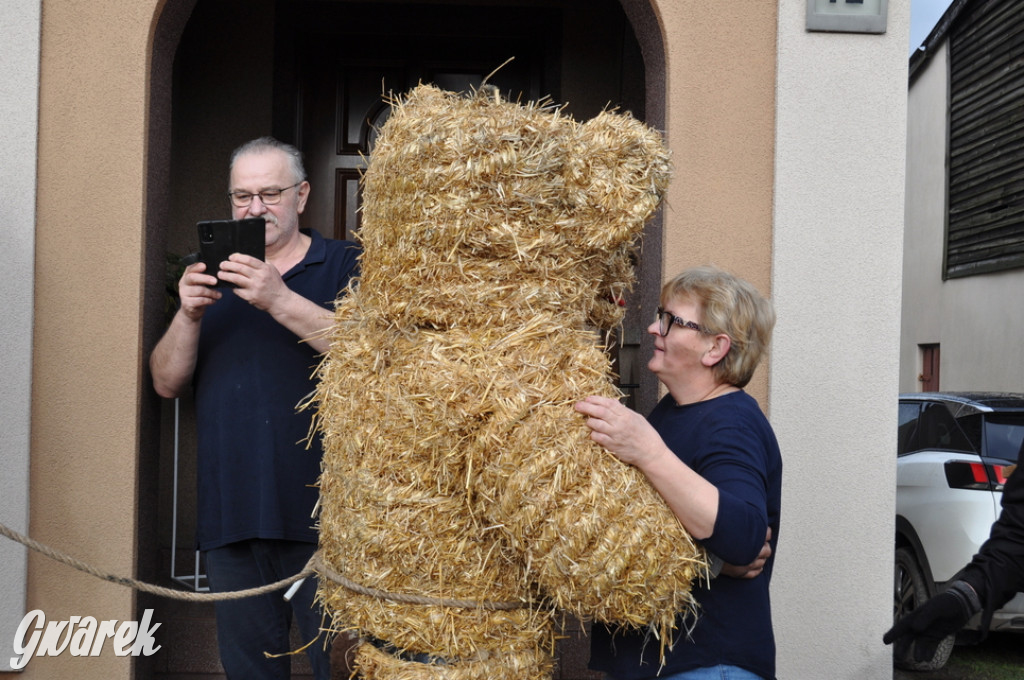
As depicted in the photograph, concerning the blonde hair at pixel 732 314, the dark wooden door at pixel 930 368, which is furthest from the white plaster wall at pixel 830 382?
the dark wooden door at pixel 930 368

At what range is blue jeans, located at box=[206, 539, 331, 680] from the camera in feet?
10.5

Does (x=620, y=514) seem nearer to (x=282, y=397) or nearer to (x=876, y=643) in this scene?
(x=282, y=397)

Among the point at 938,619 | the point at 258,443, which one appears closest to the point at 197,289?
the point at 258,443

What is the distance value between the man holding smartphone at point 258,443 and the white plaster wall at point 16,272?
3.46 ft

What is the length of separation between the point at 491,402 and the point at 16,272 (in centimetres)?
285

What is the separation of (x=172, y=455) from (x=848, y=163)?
4.14 metres

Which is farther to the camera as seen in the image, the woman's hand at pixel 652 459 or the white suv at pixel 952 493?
the white suv at pixel 952 493

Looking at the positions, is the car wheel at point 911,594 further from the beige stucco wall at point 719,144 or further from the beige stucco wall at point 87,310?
the beige stucco wall at point 87,310

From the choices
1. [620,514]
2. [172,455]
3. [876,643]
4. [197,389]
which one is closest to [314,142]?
[172,455]

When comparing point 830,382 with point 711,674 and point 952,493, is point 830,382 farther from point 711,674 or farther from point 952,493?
point 952,493

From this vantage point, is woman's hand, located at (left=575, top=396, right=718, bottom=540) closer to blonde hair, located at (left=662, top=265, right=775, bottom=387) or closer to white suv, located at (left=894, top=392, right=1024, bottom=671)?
blonde hair, located at (left=662, top=265, right=775, bottom=387)

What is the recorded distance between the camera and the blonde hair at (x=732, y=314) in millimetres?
2328

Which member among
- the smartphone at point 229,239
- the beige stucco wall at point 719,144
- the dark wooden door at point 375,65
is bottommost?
the smartphone at point 229,239

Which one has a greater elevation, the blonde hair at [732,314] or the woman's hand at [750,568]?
the blonde hair at [732,314]
